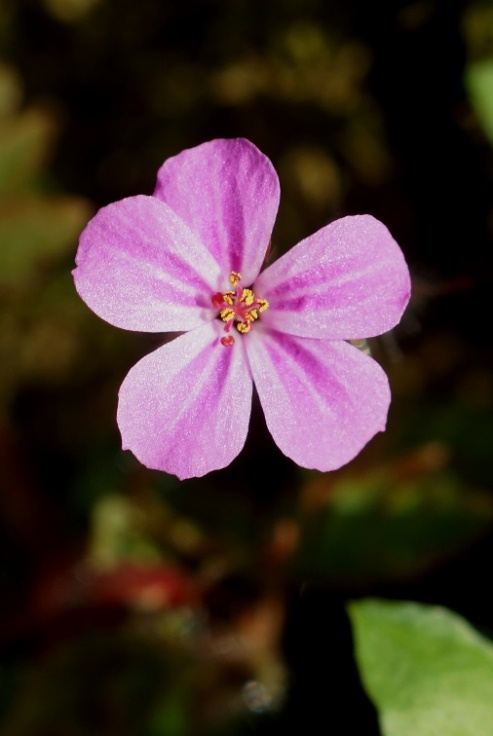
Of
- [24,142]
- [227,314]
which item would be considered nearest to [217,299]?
[227,314]

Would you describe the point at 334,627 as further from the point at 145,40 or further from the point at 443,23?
the point at 145,40

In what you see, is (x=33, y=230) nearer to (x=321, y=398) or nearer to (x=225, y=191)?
(x=225, y=191)

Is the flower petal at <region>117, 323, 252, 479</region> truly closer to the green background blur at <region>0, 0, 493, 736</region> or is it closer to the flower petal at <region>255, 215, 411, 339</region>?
the flower petal at <region>255, 215, 411, 339</region>

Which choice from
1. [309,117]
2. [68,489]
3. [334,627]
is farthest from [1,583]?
[309,117]

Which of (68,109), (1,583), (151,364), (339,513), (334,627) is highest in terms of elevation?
(68,109)

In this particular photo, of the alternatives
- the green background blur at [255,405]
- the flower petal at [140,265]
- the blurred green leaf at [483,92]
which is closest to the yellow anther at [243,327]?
the flower petal at [140,265]

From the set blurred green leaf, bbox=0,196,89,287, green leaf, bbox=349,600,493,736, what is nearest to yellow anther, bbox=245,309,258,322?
green leaf, bbox=349,600,493,736

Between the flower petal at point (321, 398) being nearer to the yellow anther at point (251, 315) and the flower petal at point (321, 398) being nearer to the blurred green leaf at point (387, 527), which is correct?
the yellow anther at point (251, 315)
